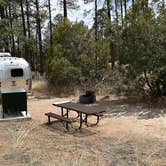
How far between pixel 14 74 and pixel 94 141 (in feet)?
18.8

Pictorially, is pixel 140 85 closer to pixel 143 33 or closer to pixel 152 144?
pixel 143 33

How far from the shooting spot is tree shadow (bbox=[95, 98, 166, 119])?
10.8 m

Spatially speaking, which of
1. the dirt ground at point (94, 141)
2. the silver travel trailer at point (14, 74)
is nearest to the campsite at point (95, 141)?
the dirt ground at point (94, 141)

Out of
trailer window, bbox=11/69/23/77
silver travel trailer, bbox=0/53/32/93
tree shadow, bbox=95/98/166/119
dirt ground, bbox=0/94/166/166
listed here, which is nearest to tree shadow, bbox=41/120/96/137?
dirt ground, bbox=0/94/166/166

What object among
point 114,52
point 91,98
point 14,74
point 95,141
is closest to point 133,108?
point 91,98

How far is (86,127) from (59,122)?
987mm

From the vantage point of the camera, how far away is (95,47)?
632 inches

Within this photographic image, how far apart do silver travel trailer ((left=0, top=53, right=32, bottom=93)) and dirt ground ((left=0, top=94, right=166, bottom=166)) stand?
A: 193 centimetres

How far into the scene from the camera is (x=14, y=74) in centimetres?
1311

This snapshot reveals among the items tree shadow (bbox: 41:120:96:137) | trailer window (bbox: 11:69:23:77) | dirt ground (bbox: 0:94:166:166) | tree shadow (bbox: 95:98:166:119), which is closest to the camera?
dirt ground (bbox: 0:94:166:166)

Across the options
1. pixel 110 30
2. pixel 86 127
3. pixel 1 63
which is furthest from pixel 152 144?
pixel 1 63

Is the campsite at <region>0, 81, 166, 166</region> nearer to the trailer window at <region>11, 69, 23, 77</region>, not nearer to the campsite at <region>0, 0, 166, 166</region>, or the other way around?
the campsite at <region>0, 0, 166, 166</region>

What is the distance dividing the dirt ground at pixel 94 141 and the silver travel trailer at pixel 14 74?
1.93 m

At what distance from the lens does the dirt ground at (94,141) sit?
692 centimetres
